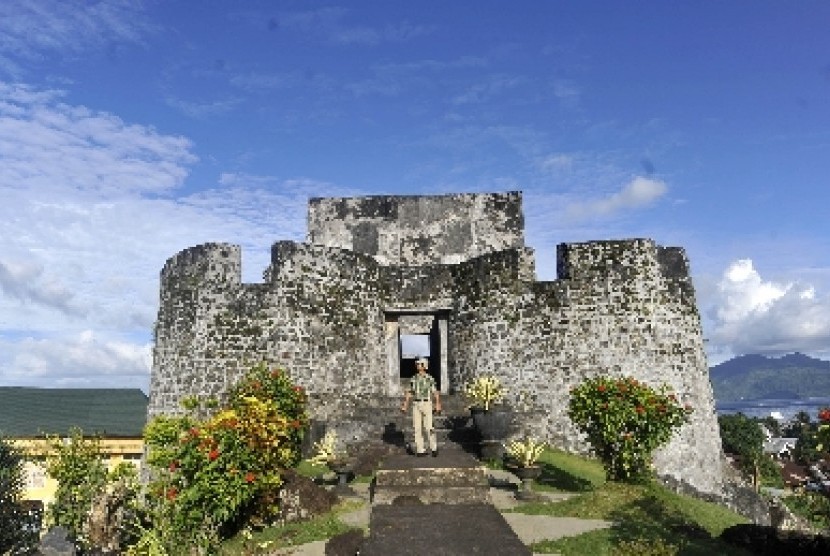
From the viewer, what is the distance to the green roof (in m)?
25.8

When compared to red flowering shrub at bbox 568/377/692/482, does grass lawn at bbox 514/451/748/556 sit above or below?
below

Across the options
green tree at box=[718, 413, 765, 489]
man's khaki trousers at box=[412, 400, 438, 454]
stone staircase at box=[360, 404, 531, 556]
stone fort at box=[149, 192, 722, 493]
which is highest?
stone fort at box=[149, 192, 722, 493]

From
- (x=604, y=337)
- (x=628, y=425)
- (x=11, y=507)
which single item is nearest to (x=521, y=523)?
(x=628, y=425)

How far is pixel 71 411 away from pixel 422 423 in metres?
23.4

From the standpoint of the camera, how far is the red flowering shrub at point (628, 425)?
11594 mm

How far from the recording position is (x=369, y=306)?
17531mm

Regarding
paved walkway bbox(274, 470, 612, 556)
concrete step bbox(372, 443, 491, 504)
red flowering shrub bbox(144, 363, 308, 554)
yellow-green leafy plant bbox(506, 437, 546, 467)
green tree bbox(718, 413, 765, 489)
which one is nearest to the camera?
paved walkway bbox(274, 470, 612, 556)

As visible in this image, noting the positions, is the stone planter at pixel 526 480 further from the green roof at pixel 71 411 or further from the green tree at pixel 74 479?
the green roof at pixel 71 411

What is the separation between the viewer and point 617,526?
952 cm

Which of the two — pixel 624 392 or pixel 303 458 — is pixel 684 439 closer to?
pixel 624 392

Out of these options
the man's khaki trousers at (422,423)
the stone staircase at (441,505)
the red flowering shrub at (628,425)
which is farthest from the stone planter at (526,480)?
the man's khaki trousers at (422,423)

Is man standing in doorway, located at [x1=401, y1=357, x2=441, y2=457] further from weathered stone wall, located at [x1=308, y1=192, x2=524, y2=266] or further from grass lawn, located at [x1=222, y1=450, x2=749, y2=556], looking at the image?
weathered stone wall, located at [x1=308, y1=192, x2=524, y2=266]

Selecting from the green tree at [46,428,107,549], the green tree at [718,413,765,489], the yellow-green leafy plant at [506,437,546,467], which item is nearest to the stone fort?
the green tree at [46,428,107,549]

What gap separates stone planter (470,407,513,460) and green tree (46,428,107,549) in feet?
25.4
